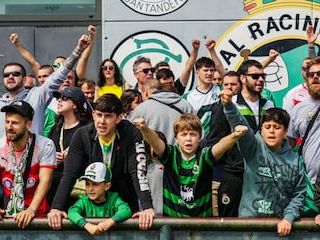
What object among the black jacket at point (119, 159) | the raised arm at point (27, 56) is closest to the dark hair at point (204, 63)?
the raised arm at point (27, 56)

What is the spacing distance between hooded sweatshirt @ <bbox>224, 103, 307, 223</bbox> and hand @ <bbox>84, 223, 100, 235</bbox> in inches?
47.5

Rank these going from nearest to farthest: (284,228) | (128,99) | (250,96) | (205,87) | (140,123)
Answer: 1. (284,228)
2. (140,123)
3. (250,96)
4. (128,99)
5. (205,87)

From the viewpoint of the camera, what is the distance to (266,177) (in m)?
7.09

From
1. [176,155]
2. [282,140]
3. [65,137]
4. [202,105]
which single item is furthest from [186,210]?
[202,105]

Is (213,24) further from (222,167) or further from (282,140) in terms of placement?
(282,140)

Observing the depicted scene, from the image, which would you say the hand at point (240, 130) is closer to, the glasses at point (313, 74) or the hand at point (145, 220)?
the hand at point (145, 220)

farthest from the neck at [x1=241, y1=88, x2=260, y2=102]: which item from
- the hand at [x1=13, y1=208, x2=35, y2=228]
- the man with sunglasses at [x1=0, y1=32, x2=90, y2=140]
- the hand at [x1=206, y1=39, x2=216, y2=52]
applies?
the hand at [x1=13, y1=208, x2=35, y2=228]

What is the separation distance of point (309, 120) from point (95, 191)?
7.52 ft

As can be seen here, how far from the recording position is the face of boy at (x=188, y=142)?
23.6ft

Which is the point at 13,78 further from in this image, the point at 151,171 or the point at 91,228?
the point at 91,228

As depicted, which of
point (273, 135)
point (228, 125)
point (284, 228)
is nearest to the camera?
point (284, 228)

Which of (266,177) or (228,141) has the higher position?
(228,141)

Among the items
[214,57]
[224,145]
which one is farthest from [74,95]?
[214,57]

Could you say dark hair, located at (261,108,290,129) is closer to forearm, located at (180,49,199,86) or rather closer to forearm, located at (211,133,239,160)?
forearm, located at (211,133,239,160)
